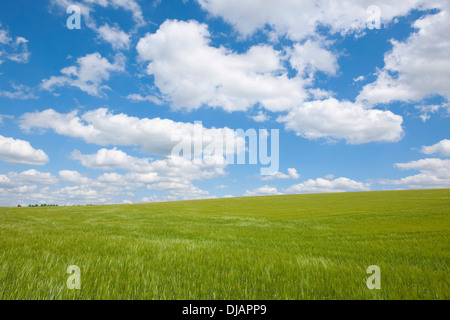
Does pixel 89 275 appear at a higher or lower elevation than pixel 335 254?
higher

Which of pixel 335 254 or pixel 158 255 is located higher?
pixel 158 255

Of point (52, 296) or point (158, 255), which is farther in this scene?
point (158, 255)

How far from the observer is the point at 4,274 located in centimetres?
354

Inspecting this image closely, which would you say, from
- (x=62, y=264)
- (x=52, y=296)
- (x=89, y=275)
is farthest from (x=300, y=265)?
(x=62, y=264)

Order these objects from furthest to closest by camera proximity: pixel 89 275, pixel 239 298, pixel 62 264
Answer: pixel 62 264, pixel 89 275, pixel 239 298

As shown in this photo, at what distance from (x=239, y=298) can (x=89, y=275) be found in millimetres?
2483

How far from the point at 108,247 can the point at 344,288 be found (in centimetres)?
572
